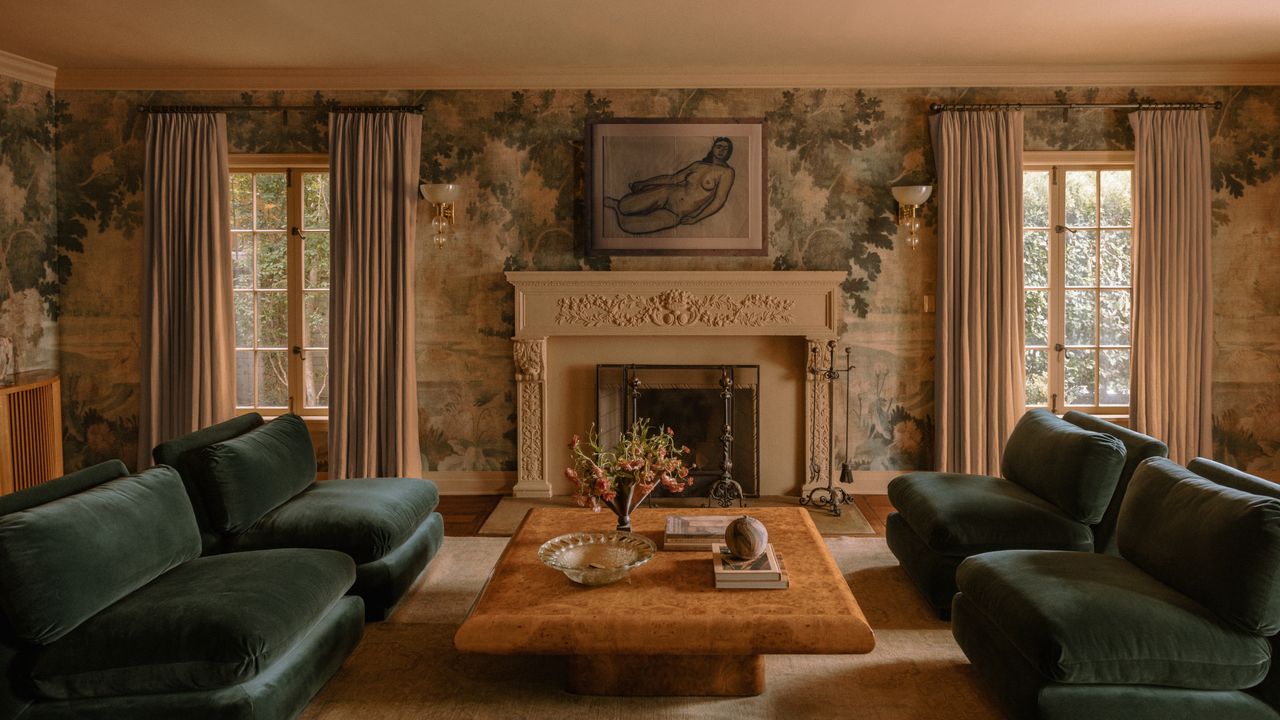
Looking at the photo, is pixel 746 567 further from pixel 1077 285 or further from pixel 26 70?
pixel 26 70

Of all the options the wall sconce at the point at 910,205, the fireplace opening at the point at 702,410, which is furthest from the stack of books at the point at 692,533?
the wall sconce at the point at 910,205

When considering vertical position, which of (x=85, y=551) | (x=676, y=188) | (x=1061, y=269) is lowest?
(x=85, y=551)

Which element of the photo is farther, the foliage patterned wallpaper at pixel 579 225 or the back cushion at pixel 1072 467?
the foliage patterned wallpaper at pixel 579 225

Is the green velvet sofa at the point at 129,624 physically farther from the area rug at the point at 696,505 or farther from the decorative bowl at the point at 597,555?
the area rug at the point at 696,505

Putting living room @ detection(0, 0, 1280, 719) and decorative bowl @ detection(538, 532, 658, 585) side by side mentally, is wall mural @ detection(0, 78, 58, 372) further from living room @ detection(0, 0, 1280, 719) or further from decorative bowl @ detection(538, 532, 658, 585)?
decorative bowl @ detection(538, 532, 658, 585)

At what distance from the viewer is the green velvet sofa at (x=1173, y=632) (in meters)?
2.18

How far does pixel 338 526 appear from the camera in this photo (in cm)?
312

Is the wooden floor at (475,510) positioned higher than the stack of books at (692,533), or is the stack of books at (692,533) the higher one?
the stack of books at (692,533)

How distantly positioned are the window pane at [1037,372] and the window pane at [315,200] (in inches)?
181

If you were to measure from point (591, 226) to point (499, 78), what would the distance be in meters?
1.07

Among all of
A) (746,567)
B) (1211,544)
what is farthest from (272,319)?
(1211,544)

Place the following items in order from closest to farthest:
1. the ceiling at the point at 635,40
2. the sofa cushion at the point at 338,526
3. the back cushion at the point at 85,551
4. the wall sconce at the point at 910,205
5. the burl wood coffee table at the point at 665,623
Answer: the back cushion at the point at 85,551 → the burl wood coffee table at the point at 665,623 → the sofa cushion at the point at 338,526 → the ceiling at the point at 635,40 → the wall sconce at the point at 910,205

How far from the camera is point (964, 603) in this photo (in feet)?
9.11

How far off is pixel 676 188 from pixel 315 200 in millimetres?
2309
